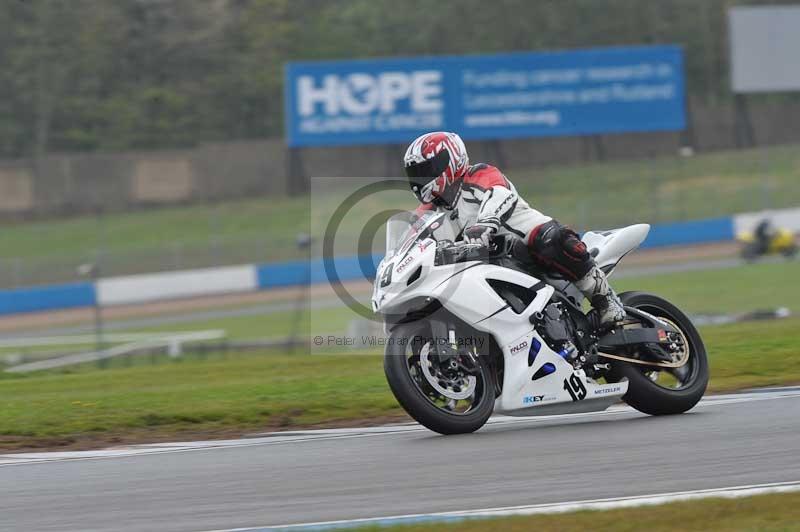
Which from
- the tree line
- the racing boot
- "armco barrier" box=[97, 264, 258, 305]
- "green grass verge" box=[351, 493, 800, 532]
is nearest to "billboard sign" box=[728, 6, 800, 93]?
the tree line

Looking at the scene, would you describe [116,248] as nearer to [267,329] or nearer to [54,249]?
[54,249]

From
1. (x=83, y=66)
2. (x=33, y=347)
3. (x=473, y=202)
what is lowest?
(x=33, y=347)

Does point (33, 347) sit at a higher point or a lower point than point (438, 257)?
lower

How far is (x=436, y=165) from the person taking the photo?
314 inches

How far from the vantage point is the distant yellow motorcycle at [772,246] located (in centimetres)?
3183

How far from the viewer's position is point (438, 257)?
25.4ft

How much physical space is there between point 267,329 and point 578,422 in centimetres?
2004

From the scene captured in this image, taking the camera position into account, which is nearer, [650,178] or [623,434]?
[623,434]

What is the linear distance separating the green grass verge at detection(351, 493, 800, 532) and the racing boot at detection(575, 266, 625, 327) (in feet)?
9.17

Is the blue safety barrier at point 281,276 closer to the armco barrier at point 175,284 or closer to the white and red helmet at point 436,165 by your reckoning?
the armco barrier at point 175,284

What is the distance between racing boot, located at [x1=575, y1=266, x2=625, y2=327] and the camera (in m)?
8.30

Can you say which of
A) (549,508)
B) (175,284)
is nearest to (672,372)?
(549,508)

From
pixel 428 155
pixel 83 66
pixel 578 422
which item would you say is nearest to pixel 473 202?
pixel 428 155

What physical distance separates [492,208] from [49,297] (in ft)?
91.9
